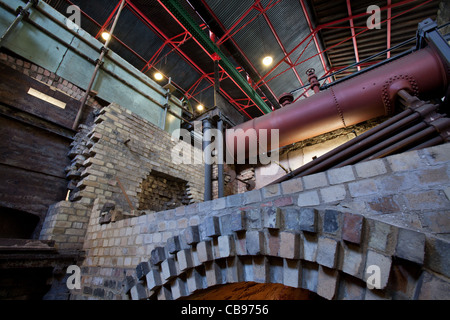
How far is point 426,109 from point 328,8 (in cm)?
615

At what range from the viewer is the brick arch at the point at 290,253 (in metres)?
0.96

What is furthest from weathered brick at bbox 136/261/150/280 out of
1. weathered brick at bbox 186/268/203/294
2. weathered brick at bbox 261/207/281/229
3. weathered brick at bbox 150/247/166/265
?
weathered brick at bbox 261/207/281/229

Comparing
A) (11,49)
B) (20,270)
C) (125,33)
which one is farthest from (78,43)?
(20,270)

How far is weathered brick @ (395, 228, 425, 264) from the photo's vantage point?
857 mm

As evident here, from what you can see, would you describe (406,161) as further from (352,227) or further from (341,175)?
(352,227)

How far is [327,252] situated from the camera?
112 centimetres

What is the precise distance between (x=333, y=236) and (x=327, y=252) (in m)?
0.10

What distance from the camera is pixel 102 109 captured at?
177 inches

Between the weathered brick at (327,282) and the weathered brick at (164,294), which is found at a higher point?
the weathered brick at (327,282)

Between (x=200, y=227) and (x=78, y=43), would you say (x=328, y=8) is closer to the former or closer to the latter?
(x=78, y=43)

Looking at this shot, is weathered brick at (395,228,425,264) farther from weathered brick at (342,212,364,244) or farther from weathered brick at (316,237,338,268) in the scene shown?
weathered brick at (316,237,338,268)

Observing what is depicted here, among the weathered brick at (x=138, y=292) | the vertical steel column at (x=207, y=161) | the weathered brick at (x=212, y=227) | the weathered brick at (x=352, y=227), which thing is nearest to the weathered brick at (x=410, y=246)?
the weathered brick at (x=352, y=227)

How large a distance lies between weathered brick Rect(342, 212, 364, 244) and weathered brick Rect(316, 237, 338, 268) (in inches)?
3.1

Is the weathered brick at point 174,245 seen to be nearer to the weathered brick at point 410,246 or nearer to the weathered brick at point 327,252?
the weathered brick at point 327,252
